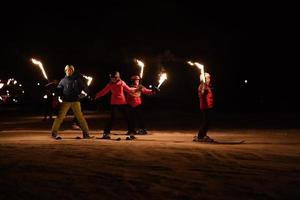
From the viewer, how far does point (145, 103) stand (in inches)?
2088

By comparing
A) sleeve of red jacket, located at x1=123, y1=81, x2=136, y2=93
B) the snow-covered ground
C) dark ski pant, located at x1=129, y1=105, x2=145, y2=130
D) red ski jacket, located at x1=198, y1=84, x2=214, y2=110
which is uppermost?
sleeve of red jacket, located at x1=123, y1=81, x2=136, y2=93

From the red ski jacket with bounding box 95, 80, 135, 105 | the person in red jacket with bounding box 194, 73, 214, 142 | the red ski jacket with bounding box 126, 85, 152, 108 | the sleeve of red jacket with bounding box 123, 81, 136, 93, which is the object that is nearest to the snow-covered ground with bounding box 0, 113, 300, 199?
the person in red jacket with bounding box 194, 73, 214, 142

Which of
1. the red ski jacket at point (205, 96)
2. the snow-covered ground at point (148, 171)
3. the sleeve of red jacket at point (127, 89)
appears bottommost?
the snow-covered ground at point (148, 171)

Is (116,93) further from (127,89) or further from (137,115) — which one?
(137,115)

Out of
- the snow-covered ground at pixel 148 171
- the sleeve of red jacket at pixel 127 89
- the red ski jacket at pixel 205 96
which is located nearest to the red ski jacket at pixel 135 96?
the sleeve of red jacket at pixel 127 89

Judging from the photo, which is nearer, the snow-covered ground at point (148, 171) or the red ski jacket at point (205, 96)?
the snow-covered ground at point (148, 171)

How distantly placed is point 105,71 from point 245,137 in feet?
238

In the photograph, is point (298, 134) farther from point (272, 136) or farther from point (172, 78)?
point (172, 78)

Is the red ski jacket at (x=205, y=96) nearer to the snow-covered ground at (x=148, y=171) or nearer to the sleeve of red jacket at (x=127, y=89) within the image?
the snow-covered ground at (x=148, y=171)

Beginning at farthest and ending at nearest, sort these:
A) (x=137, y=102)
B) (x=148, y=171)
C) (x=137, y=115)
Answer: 1. (x=137, y=102)
2. (x=137, y=115)
3. (x=148, y=171)

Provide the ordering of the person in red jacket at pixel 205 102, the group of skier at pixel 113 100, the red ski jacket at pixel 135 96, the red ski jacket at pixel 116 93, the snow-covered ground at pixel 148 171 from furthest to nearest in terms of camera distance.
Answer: the red ski jacket at pixel 135 96
the red ski jacket at pixel 116 93
the group of skier at pixel 113 100
the person in red jacket at pixel 205 102
the snow-covered ground at pixel 148 171

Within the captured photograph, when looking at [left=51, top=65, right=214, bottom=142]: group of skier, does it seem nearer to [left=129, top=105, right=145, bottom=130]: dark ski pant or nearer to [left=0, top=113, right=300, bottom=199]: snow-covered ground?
[left=129, top=105, right=145, bottom=130]: dark ski pant

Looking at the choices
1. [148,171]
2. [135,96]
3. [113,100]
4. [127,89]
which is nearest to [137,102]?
[135,96]

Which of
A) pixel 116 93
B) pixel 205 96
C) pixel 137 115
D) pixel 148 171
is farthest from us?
pixel 137 115
